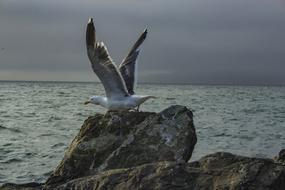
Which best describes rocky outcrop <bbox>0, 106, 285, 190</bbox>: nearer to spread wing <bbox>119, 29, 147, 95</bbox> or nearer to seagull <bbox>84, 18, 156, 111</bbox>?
seagull <bbox>84, 18, 156, 111</bbox>

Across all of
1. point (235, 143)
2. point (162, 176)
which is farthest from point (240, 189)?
point (235, 143)

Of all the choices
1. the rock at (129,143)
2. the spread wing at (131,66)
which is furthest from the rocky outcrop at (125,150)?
the spread wing at (131,66)

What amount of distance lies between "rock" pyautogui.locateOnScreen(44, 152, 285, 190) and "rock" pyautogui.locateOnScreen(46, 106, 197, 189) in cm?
→ 176

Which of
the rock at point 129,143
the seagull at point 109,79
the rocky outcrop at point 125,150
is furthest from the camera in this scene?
the seagull at point 109,79

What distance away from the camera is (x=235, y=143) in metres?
19.4

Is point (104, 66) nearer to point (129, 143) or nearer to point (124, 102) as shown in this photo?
point (124, 102)

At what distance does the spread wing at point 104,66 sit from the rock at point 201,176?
12.6 ft

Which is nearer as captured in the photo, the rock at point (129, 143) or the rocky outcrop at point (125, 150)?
the rocky outcrop at point (125, 150)

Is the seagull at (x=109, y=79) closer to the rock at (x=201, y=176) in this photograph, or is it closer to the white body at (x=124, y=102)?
the white body at (x=124, y=102)

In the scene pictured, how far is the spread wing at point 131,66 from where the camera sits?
11.0 metres

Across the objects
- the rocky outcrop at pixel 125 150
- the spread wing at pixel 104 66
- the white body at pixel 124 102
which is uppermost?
the spread wing at pixel 104 66

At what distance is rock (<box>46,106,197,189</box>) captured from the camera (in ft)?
26.5

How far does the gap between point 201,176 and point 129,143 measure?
8.23 ft

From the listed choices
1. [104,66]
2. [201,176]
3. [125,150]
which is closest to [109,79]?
[104,66]
